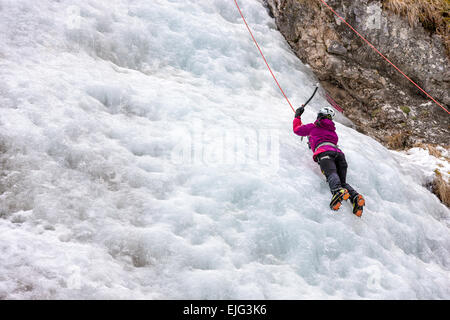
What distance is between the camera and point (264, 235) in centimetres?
396

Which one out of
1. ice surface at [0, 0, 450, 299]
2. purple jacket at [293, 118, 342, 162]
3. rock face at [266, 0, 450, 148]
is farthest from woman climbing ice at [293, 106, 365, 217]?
rock face at [266, 0, 450, 148]

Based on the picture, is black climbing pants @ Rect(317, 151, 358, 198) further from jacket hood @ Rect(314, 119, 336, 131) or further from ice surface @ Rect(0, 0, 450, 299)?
jacket hood @ Rect(314, 119, 336, 131)

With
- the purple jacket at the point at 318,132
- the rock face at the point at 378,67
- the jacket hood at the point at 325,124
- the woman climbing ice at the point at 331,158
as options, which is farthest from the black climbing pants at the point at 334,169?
the rock face at the point at 378,67

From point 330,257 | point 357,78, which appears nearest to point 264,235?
point 330,257

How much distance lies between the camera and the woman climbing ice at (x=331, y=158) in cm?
464

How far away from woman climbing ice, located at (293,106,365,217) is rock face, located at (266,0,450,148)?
10.7 feet

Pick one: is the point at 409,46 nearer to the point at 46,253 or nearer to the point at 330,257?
the point at 330,257

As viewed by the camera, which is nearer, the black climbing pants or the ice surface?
the ice surface

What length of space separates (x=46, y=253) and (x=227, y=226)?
5.99 ft

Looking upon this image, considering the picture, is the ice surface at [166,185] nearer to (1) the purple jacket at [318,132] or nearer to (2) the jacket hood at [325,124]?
(1) the purple jacket at [318,132]

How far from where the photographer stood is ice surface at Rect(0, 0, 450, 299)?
320cm

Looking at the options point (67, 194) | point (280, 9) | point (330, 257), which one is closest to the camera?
point (67, 194)

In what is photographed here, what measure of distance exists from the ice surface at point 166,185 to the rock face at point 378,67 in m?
1.57
